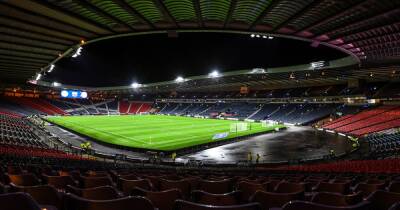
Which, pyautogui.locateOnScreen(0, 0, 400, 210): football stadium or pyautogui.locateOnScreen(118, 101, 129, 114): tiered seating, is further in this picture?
pyautogui.locateOnScreen(118, 101, 129, 114): tiered seating

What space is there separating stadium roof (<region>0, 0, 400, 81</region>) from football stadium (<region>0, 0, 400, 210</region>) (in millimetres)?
128

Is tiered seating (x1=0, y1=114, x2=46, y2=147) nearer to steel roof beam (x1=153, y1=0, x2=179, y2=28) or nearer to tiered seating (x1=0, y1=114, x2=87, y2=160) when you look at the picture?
tiered seating (x1=0, y1=114, x2=87, y2=160)

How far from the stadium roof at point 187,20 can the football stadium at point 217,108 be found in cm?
13

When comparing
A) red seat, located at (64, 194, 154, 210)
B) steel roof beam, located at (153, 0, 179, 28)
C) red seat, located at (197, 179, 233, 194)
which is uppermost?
steel roof beam, located at (153, 0, 179, 28)

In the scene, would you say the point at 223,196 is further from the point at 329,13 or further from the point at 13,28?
the point at 13,28

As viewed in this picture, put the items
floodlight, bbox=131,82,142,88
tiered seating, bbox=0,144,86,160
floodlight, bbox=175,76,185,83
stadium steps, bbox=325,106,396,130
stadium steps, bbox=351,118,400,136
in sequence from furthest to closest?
floodlight, bbox=131,82,142,88
floodlight, bbox=175,76,185,83
stadium steps, bbox=325,106,396,130
stadium steps, bbox=351,118,400,136
tiered seating, bbox=0,144,86,160

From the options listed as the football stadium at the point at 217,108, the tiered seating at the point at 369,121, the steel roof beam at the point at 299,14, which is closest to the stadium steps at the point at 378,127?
the tiered seating at the point at 369,121

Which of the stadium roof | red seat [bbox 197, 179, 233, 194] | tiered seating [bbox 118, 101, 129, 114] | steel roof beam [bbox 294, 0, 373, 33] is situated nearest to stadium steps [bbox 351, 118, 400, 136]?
the stadium roof

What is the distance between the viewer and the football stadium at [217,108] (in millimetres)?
5125

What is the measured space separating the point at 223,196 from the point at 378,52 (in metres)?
32.3

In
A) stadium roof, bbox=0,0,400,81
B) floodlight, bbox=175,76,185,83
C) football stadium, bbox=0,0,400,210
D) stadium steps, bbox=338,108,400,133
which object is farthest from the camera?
floodlight, bbox=175,76,185,83

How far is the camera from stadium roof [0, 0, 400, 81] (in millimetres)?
16047

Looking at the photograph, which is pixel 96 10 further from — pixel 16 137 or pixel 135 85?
pixel 135 85

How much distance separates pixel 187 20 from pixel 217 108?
62870mm
